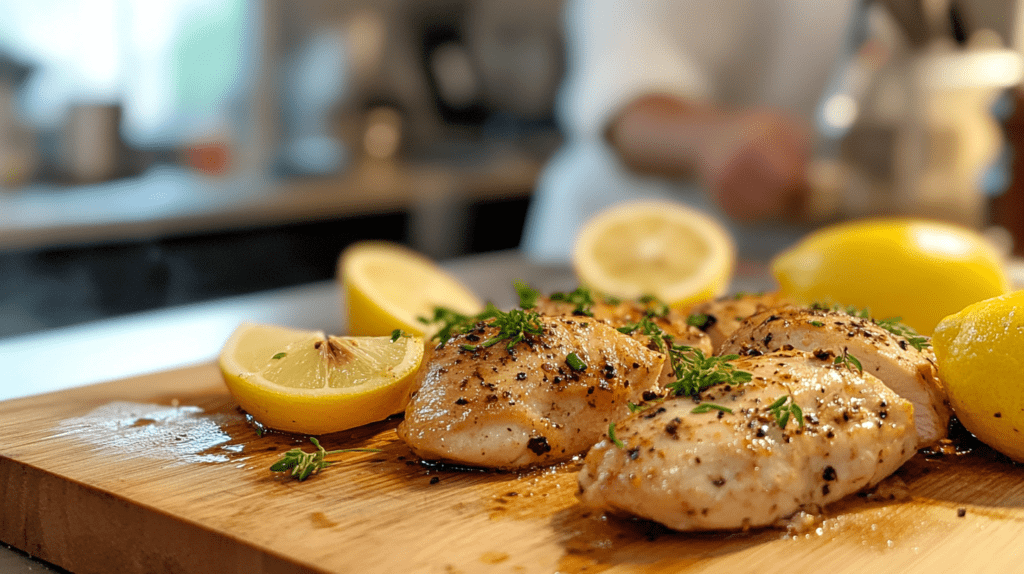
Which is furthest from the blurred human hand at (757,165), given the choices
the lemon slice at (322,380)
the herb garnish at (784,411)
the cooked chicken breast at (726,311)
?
the herb garnish at (784,411)

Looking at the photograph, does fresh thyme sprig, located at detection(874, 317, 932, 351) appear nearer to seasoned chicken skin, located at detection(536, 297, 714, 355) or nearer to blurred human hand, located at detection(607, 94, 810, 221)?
seasoned chicken skin, located at detection(536, 297, 714, 355)

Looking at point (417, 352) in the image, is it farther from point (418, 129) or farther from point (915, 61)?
point (418, 129)

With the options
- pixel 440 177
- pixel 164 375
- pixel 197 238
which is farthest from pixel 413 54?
pixel 164 375

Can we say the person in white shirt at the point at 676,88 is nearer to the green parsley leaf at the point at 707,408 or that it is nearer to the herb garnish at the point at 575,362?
the herb garnish at the point at 575,362

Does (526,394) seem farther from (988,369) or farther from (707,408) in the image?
(988,369)

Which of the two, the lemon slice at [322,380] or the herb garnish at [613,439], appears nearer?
the herb garnish at [613,439]

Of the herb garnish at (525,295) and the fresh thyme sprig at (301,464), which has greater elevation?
the herb garnish at (525,295)
